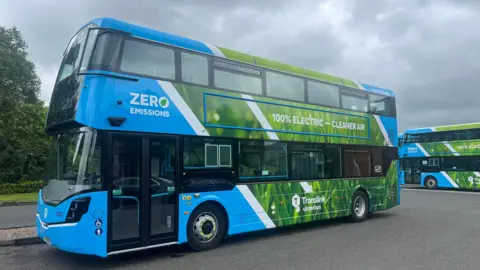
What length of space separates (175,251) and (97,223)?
2104 millimetres

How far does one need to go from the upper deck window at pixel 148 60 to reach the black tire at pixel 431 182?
23678mm

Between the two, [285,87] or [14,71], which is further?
[14,71]

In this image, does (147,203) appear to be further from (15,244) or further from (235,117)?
(15,244)

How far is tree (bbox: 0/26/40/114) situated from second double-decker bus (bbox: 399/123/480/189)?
89.2 feet

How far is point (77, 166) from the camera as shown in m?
6.41

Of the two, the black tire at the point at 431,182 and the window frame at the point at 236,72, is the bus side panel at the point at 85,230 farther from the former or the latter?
the black tire at the point at 431,182

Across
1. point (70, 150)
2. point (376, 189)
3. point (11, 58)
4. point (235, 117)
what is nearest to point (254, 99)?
point (235, 117)

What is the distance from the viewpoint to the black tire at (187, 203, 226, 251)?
764 centimetres

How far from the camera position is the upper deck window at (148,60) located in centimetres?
697

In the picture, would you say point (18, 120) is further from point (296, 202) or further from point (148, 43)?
point (296, 202)

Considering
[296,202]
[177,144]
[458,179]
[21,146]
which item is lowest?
[458,179]

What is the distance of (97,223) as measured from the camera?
6285 mm

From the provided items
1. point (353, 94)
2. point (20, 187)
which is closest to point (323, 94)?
point (353, 94)

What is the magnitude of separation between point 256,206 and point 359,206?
4.63m
